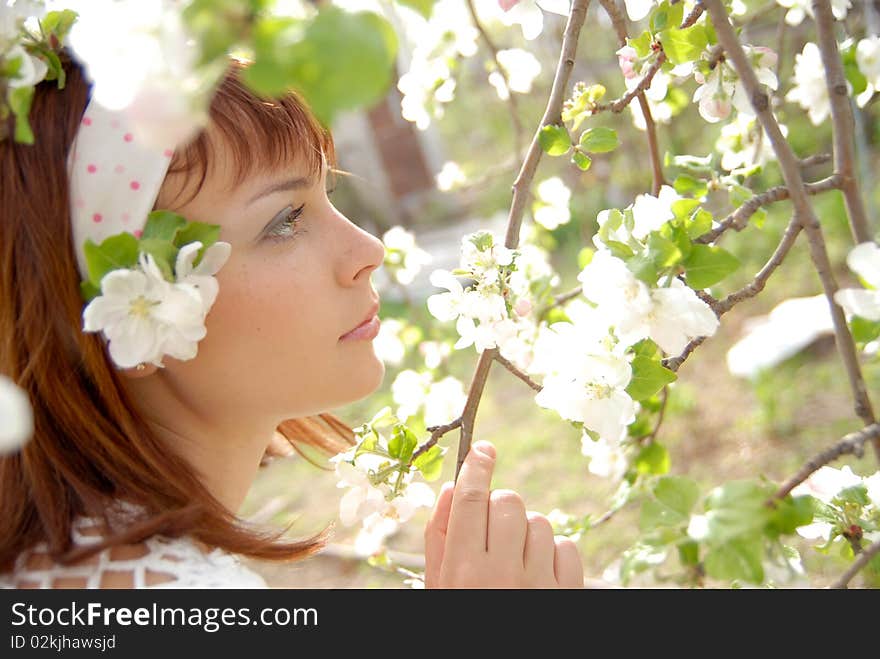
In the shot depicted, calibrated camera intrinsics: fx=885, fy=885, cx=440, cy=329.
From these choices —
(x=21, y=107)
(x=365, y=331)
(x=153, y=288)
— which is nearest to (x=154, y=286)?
(x=153, y=288)

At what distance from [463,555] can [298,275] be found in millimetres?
375

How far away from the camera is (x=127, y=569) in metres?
0.93

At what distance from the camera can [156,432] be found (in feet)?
3.68

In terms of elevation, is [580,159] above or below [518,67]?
below

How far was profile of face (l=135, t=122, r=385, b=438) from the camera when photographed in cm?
102

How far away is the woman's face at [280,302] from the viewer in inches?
40.3

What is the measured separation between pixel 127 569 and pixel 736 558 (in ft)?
2.06

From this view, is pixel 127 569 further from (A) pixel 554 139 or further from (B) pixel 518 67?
(B) pixel 518 67

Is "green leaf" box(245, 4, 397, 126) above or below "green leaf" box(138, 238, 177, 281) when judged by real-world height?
below

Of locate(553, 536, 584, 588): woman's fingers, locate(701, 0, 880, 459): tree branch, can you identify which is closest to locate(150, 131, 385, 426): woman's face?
locate(553, 536, 584, 588): woman's fingers

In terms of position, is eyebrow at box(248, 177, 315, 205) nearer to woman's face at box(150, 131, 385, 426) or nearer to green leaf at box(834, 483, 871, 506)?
woman's face at box(150, 131, 385, 426)

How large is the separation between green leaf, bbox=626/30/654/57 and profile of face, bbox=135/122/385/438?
39 cm
